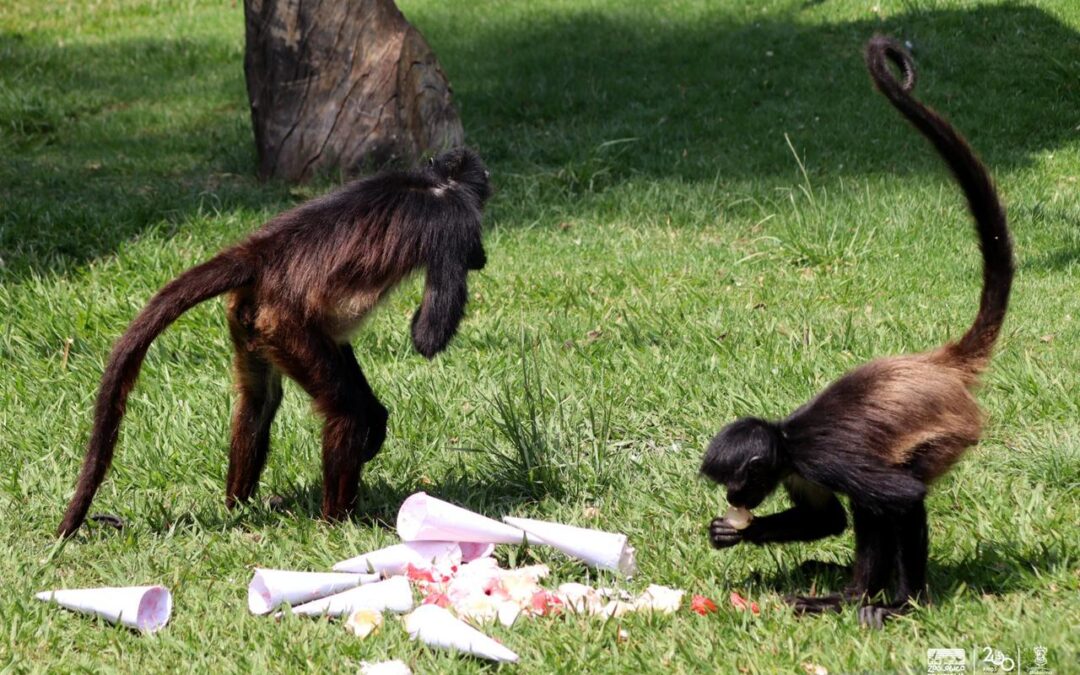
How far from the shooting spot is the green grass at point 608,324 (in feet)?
12.1

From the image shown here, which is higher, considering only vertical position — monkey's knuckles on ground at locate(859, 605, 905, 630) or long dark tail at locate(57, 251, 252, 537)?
long dark tail at locate(57, 251, 252, 537)

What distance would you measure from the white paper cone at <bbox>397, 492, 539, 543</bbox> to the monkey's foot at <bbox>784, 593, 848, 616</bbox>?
3.06 feet

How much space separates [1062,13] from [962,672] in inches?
405

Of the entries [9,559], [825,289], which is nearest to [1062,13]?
[825,289]

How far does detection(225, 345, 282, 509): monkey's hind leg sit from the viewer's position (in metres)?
4.53

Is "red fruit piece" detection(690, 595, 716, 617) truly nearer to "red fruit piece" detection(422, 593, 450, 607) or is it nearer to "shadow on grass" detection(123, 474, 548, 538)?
"red fruit piece" detection(422, 593, 450, 607)

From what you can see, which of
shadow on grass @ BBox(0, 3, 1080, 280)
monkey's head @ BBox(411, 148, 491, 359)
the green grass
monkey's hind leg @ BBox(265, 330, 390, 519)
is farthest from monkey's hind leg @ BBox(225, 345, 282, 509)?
shadow on grass @ BBox(0, 3, 1080, 280)

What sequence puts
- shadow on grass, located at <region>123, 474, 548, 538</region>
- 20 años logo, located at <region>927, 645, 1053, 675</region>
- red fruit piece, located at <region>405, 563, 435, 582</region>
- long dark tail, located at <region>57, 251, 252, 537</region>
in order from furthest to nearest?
shadow on grass, located at <region>123, 474, 548, 538</region>, long dark tail, located at <region>57, 251, 252, 537</region>, red fruit piece, located at <region>405, 563, 435, 582</region>, 20 años logo, located at <region>927, 645, 1053, 675</region>

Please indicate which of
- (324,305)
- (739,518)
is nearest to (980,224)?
(739,518)

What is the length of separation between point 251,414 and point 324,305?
1.84 ft

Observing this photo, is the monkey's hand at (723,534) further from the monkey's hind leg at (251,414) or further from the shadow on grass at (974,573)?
the monkey's hind leg at (251,414)

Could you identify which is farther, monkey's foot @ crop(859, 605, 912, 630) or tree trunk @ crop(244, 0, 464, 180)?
tree trunk @ crop(244, 0, 464, 180)

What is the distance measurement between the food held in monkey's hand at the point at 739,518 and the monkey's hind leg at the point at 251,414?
181cm

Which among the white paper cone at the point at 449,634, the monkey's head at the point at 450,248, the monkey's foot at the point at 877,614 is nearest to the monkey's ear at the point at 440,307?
the monkey's head at the point at 450,248
